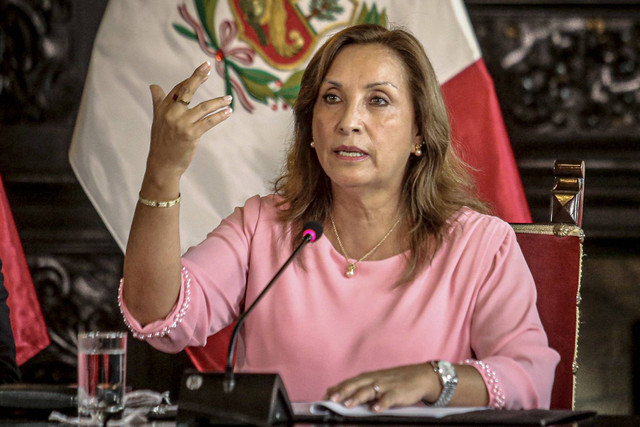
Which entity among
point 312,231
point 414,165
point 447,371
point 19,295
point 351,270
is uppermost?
point 414,165

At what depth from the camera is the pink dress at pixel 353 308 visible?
1.75m

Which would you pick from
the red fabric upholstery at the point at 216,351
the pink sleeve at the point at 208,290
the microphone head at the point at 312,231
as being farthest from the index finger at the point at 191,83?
the red fabric upholstery at the point at 216,351

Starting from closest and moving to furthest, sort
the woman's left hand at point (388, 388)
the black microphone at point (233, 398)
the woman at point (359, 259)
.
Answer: the black microphone at point (233, 398)
the woman's left hand at point (388, 388)
the woman at point (359, 259)

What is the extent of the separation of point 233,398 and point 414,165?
101 centimetres

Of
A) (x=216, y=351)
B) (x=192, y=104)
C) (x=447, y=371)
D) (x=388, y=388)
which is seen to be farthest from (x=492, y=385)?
(x=192, y=104)

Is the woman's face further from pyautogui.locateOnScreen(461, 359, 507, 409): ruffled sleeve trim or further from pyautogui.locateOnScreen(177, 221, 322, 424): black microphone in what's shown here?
pyautogui.locateOnScreen(177, 221, 322, 424): black microphone

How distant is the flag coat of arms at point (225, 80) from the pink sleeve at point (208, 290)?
557mm

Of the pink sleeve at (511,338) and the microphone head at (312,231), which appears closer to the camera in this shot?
the microphone head at (312,231)

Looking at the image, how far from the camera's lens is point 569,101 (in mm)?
2736

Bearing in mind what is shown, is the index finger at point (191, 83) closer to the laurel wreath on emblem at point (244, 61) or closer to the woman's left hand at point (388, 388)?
the woman's left hand at point (388, 388)

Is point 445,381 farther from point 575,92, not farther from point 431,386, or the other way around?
point 575,92

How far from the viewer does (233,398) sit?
1.21 m

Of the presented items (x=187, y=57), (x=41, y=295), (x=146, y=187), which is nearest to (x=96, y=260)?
(x=41, y=295)

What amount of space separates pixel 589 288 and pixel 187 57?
1516 millimetres
